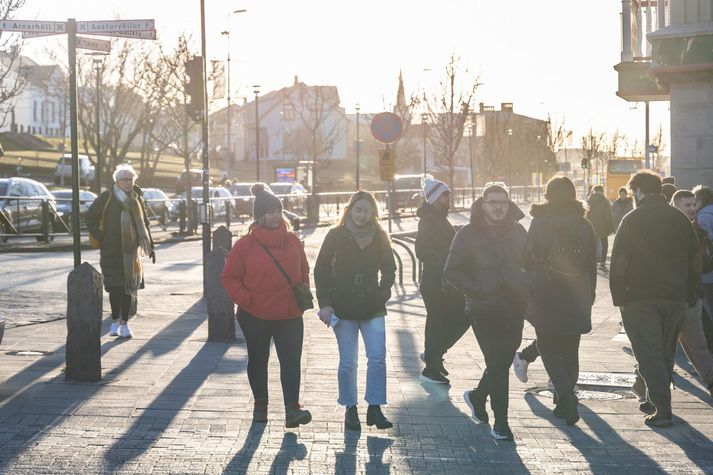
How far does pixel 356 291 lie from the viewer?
765 cm

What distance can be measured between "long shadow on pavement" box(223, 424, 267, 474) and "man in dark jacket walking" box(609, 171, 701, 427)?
2554 millimetres

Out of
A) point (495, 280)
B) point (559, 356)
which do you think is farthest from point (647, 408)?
point (495, 280)

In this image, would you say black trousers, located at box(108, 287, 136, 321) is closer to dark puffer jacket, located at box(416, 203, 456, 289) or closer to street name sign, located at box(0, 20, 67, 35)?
street name sign, located at box(0, 20, 67, 35)

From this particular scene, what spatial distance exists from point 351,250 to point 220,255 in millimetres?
4229

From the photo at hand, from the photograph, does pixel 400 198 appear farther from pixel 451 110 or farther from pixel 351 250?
pixel 351 250

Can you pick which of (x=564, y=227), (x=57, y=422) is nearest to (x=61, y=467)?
(x=57, y=422)

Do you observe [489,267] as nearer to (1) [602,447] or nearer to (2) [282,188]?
(1) [602,447]

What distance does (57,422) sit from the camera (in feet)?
25.1

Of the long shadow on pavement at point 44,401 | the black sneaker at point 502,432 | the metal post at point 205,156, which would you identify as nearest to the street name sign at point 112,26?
the long shadow on pavement at point 44,401

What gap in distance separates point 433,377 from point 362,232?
2331 mm

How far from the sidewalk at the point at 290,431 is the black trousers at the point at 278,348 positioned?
10.1 inches

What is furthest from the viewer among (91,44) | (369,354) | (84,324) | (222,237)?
(222,237)

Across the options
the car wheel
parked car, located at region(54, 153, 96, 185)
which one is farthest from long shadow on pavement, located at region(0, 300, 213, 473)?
parked car, located at region(54, 153, 96, 185)

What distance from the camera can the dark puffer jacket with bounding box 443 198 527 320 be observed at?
7.46 meters
